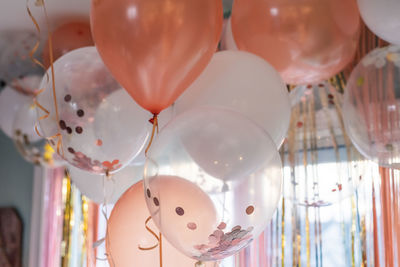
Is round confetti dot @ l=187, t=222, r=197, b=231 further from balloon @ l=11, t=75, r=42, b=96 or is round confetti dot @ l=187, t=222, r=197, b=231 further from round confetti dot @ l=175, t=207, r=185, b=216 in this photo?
balloon @ l=11, t=75, r=42, b=96

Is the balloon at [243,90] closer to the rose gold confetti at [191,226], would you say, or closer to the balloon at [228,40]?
the rose gold confetti at [191,226]

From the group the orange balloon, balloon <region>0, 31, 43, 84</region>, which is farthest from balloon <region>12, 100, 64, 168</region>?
the orange balloon

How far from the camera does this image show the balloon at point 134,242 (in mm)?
1335

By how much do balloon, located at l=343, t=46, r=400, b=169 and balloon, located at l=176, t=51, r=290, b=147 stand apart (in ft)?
1.10

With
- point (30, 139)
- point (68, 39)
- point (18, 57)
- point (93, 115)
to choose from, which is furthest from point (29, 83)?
point (93, 115)

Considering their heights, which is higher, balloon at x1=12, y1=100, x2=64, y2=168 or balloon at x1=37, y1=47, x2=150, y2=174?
balloon at x1=12, y1=100, x2=64, y2=168

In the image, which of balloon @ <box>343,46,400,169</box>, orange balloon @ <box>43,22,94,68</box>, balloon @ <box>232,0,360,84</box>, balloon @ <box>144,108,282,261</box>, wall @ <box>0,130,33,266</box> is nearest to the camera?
balloon @ <box>144,108,282,261</box>

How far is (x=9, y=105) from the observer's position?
2.88 meters

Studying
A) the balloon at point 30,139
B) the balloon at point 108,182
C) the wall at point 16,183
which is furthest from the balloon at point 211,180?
the wall at point 16,183

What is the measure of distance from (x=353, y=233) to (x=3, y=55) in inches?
78.9

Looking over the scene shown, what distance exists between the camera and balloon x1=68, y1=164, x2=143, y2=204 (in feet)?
5.80

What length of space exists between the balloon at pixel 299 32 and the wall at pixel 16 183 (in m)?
2.68

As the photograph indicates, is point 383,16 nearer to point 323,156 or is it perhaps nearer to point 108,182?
point 323,156

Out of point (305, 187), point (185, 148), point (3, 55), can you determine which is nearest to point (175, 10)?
point (185, 148)
